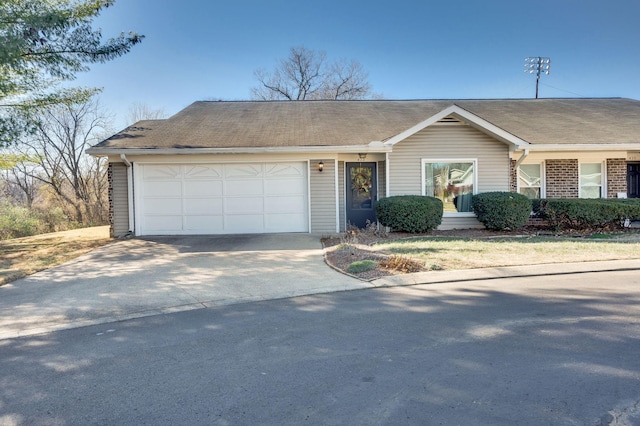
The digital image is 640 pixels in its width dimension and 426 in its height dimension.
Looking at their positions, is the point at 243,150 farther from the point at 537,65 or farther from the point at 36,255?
the point at 537,65

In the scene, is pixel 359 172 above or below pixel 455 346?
above

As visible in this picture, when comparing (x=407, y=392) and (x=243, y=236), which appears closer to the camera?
(x=407, y=392)

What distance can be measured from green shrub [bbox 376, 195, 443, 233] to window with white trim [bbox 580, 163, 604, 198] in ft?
20.5

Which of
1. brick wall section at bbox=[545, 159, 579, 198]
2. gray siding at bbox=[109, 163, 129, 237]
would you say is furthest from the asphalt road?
brick wall section at bbox=[545, 159, 579, 198]

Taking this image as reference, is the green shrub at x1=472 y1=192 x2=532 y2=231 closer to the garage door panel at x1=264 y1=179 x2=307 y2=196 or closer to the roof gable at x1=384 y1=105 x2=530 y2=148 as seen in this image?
the roof gable at x1=384 y1=105 x2=530 y2=148

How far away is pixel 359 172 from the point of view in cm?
1406

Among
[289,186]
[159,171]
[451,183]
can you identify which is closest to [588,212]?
[451,183]

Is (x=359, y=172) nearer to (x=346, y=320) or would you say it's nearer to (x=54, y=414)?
(x=346, y=320)

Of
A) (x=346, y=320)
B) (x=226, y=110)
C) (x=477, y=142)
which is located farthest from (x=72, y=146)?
(x=346, y=320)

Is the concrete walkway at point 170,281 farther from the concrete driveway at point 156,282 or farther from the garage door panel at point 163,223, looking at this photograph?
the garage door panel at point 163,223

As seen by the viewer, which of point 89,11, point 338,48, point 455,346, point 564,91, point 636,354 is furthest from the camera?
point 564,91

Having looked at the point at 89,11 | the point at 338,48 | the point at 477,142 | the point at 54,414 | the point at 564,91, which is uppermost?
the point at 338,48

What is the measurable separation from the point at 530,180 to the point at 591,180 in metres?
2.21

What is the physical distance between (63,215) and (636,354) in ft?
Result: 95.2
